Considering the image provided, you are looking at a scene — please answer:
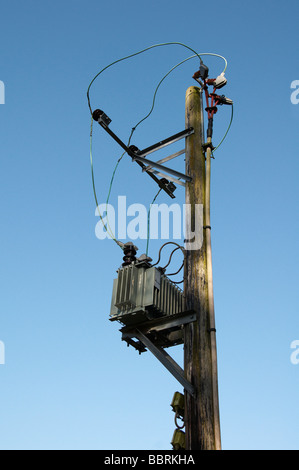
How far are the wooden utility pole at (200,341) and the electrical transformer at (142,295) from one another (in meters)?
A: 0.37

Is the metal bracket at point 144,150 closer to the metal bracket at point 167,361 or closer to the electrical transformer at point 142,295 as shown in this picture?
the electrical transformer at point 142,295

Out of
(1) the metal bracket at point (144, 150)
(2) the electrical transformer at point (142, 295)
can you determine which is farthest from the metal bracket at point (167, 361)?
(1) the metal bracket at point (144, 150)

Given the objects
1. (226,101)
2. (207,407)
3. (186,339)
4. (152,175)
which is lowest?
(207,407)

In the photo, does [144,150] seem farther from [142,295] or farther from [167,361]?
[167,361]

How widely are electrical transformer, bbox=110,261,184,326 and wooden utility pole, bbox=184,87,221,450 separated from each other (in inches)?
14.4

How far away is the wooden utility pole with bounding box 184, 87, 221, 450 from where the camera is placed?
17.0ft

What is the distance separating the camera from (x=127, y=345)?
21.1ft

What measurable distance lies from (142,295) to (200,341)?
36.9 inches

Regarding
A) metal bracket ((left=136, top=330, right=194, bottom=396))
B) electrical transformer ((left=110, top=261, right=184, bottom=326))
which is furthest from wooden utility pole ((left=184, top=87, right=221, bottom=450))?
electrical transformer ((left=110, top=261, right=184, bottom=326))

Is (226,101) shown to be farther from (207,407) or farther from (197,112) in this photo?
(207,407)

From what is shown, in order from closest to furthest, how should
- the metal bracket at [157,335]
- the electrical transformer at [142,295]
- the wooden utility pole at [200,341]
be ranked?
the wooden utility pole at [200,341]
the metal bracket at [157,335]
the electrical transformer at [142,295]

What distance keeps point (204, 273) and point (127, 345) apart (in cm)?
120

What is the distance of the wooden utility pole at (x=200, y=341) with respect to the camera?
519 cm
